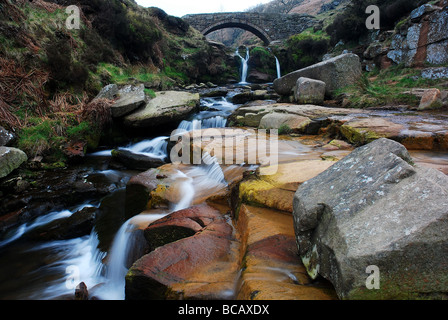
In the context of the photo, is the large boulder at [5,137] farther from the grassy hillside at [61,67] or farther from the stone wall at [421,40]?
the stone wall at [421,40]

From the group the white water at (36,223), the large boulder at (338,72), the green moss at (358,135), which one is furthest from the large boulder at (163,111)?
the green moss at (358,135)

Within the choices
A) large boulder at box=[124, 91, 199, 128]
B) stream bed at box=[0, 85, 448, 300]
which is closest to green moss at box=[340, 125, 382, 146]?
stream bed at box=[0, 85, 448, 300]

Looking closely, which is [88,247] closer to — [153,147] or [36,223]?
[36,223]

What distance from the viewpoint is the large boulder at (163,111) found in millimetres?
7035

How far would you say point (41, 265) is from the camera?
3.29 meters

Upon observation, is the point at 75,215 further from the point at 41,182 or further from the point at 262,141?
the point at 262,141

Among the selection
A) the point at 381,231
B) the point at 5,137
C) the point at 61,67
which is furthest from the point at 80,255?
the point at 61,67

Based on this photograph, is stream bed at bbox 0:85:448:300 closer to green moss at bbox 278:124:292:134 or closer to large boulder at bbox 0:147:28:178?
large boulder at bbox 0:147:28:178

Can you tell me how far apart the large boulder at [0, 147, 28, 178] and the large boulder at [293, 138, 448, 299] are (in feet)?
17.6

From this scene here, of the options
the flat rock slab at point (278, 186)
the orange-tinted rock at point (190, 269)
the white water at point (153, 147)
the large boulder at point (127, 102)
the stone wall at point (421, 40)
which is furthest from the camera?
the stone wall at point (421, 40)

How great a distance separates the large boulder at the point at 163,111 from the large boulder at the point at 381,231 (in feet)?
20.5

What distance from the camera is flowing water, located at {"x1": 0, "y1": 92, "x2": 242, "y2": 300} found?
2.90 metres

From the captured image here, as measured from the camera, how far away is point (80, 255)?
3.44 meters
